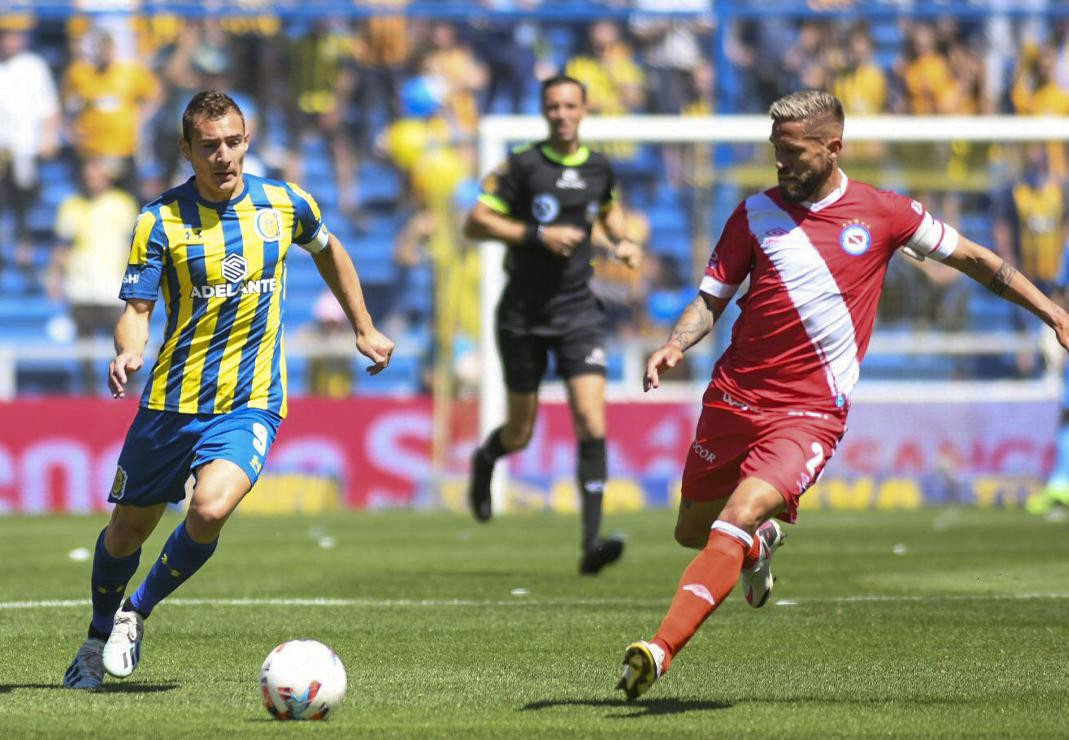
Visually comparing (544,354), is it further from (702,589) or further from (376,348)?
(702,589)

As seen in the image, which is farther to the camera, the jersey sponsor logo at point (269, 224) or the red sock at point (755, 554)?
the red sock at point (755, 554)

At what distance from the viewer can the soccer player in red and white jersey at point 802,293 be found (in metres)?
6.02

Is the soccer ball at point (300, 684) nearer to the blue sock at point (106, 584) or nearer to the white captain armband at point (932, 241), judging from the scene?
the blue sock at point (106, 584)

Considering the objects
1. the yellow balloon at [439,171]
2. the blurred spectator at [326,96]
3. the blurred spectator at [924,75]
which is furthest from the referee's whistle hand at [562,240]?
the blurred spectator at [924,75]

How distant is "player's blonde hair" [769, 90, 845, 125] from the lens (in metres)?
5.93

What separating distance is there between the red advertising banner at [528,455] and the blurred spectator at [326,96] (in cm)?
441

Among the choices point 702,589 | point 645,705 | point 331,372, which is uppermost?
point 702,589

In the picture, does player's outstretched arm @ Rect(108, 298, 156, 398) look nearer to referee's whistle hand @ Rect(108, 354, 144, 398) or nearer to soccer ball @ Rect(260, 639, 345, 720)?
referee's whistle hand @ Rect(108, 354, 144, 398)

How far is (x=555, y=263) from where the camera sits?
1059 cm

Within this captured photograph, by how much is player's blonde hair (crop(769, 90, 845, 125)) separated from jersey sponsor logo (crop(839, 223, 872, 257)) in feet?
1.19

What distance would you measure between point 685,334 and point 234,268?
1596 millimetres

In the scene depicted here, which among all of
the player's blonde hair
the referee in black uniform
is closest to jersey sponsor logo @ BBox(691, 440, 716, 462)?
the player's blonde hair

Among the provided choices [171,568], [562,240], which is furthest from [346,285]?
[562,240]

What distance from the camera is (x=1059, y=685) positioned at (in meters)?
5.96
